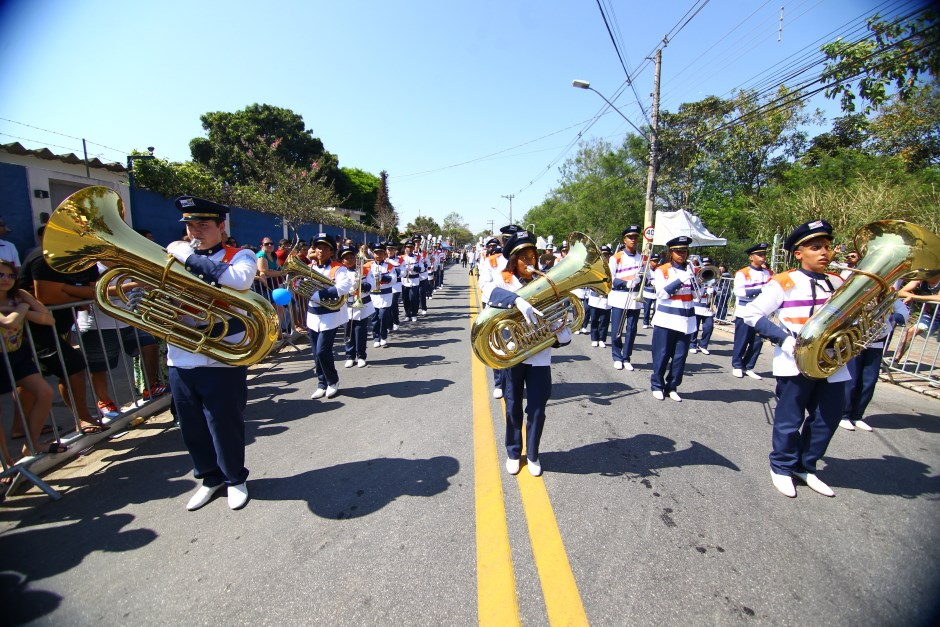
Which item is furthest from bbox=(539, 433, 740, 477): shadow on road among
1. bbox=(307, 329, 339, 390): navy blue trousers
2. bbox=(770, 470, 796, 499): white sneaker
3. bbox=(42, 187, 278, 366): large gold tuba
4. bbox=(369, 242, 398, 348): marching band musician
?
bbox=(369, 242, 398, 348): marching band musician

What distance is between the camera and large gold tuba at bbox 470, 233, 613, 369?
3.08m

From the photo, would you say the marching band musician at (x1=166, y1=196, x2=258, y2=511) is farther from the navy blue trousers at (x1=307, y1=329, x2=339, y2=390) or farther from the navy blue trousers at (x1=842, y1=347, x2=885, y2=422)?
the navy blue trousers at (x1=842, y1=347, x2=885, y2=422)

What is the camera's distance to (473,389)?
539 centimetres

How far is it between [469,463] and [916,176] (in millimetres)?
20592

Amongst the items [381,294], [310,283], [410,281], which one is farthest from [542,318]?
[410,281]

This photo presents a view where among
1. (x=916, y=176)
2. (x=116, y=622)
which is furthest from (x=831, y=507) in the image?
(x=916, y=176)

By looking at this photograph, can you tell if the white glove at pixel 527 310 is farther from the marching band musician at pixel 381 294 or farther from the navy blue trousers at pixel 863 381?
the marching band musician at pixel 381 294

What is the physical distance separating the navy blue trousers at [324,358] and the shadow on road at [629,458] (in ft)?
9.52

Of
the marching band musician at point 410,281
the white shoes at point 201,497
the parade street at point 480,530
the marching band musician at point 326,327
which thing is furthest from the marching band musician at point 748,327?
Result: the marching band musician at point 410,281

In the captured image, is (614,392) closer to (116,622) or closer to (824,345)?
(824,345)

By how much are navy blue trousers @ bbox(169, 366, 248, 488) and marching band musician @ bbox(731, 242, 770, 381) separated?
614cm

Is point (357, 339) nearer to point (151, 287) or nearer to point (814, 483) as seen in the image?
point (151, 287)

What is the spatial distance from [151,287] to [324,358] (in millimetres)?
2617

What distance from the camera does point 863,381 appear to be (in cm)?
443
